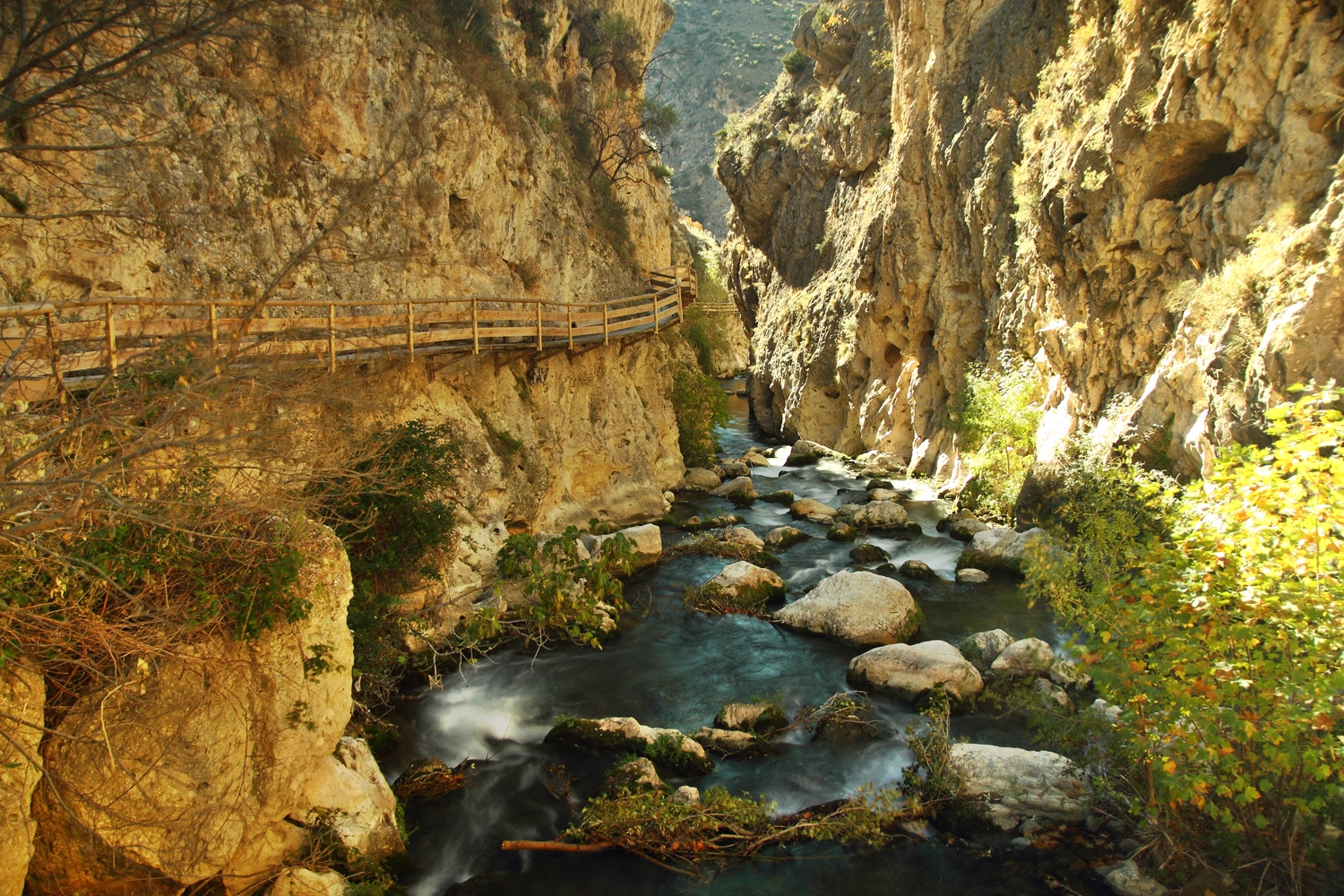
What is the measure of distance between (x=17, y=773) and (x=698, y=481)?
A: 22100 millimetres

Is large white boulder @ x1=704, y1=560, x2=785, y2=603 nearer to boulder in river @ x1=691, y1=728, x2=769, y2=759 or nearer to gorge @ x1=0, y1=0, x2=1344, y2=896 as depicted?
gorge @ x1=0, y1=0, x2=1344, y2=896

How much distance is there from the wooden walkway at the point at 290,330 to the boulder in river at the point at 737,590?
672 cm

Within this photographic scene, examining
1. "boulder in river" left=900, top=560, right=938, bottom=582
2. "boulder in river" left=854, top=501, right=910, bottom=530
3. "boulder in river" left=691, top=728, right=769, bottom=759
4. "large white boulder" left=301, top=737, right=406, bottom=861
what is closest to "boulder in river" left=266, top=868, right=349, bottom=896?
"large white boulder" left=301, top=737, right=406, bottom=861

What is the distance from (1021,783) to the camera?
30.1ft

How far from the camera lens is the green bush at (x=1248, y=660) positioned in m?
6.16

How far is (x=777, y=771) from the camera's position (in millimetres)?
10227

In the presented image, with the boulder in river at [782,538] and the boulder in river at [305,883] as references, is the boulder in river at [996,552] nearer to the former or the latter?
the boulder in river at [782,538]

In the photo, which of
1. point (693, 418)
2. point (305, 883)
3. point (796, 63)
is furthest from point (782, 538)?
point (796, 63)

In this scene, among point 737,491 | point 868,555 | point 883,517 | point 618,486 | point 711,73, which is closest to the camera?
point 868,555

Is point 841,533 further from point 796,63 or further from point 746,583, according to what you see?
point 796,63

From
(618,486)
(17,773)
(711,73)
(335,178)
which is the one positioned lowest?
(618,486)

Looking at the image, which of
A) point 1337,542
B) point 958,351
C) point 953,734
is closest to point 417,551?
point 953,734

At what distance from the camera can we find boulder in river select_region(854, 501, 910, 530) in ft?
71.0

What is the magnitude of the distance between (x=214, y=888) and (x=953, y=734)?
337 inches
